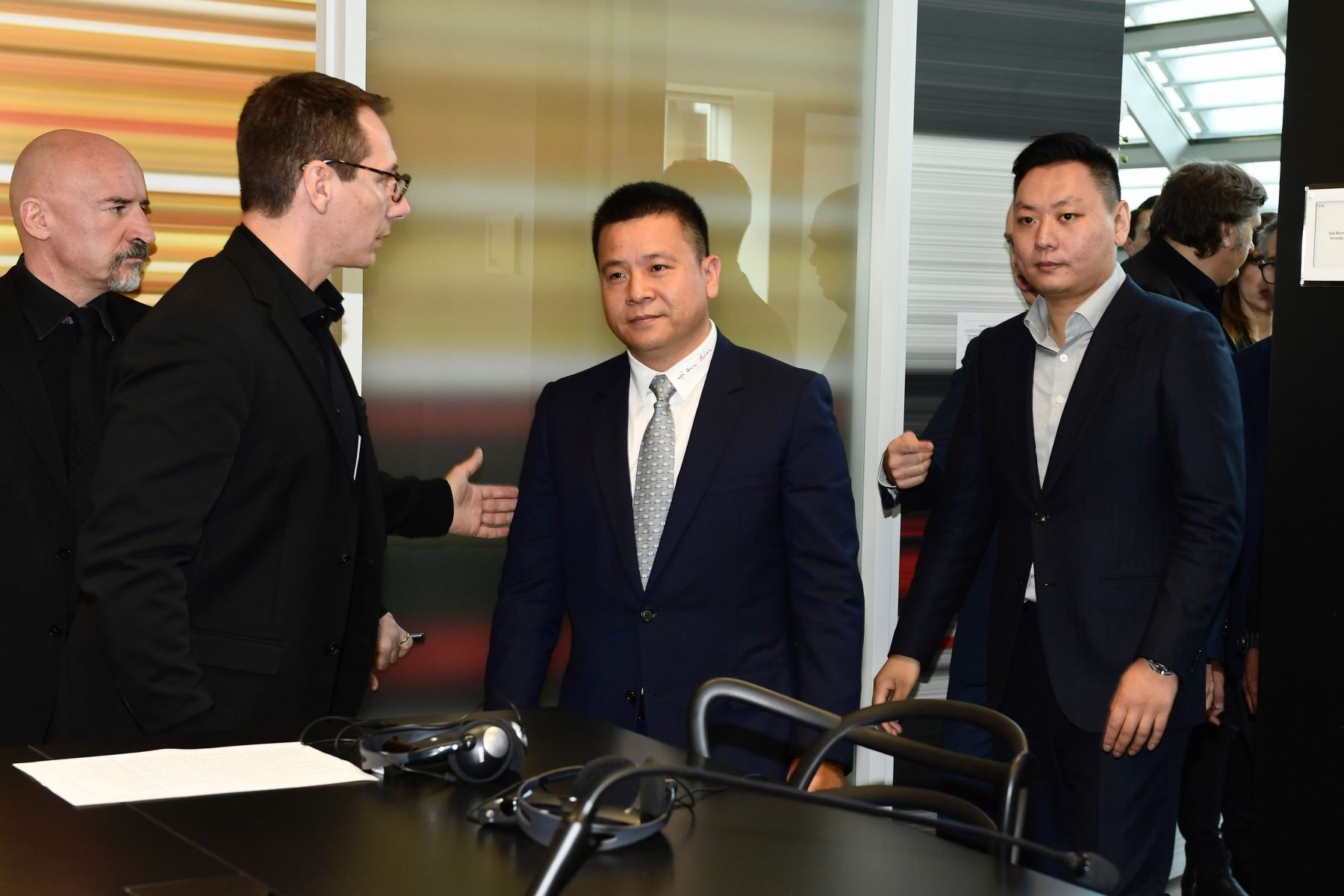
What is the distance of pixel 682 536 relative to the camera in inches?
114

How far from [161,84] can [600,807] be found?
231 centimetres

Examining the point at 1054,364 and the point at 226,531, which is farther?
the point at 1054,364

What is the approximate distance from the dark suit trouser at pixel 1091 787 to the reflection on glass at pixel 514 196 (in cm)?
128

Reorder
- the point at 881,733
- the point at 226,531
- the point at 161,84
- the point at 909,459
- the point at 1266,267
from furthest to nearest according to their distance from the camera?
the point at 1266,267, the point at 909,459, the point at 161,84, the point at 226,531, the point at 881,733

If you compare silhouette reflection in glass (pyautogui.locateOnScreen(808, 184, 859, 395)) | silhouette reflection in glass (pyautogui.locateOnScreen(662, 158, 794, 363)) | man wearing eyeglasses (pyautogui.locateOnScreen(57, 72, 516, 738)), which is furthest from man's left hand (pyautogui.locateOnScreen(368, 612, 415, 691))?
silhouette reflection in glass (pyautogui.locateOnScreen(808, 184, 859, 395))

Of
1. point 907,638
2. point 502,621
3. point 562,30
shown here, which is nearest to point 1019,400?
point 907,638

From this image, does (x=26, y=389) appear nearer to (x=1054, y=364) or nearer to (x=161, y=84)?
(x=161, y=84)

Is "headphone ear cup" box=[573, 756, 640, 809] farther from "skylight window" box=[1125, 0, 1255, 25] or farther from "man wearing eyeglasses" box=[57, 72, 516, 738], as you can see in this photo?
"skylight window" box=[1125, 0, 1255, 25]

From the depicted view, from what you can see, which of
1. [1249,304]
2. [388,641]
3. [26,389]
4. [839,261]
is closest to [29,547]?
[26,389]

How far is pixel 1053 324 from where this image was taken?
319 cm

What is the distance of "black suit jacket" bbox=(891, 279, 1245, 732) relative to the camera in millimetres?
2816

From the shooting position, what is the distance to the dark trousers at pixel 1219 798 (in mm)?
4035

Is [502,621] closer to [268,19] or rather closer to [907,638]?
[907,638]

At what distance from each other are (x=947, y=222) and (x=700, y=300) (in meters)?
1.36
